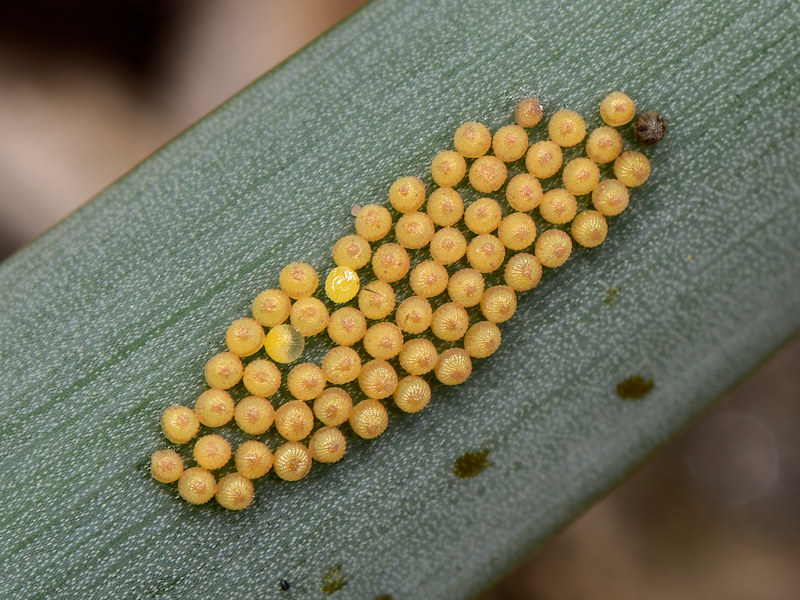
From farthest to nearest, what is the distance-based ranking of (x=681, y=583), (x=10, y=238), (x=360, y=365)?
(x=681, y=583) → (x=10, y=238) → (x=360, y=365)

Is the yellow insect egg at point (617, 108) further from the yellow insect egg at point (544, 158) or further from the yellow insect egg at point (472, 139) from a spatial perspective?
the yellow insect egg at point (472, 139)

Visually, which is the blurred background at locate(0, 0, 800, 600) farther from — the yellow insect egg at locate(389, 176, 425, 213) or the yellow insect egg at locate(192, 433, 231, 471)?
the yellow insect egg at locate(192, 433, 231, 471)

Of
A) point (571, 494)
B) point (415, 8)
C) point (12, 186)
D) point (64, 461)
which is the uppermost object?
point (12, 186)

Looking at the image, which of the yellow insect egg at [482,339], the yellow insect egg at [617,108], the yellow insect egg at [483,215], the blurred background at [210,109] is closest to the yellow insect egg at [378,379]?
the yellow insect egg at [482,339]

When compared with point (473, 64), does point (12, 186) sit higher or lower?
higher

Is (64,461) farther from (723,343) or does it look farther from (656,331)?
(723,343)

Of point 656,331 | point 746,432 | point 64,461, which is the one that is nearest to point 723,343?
point 656,331
